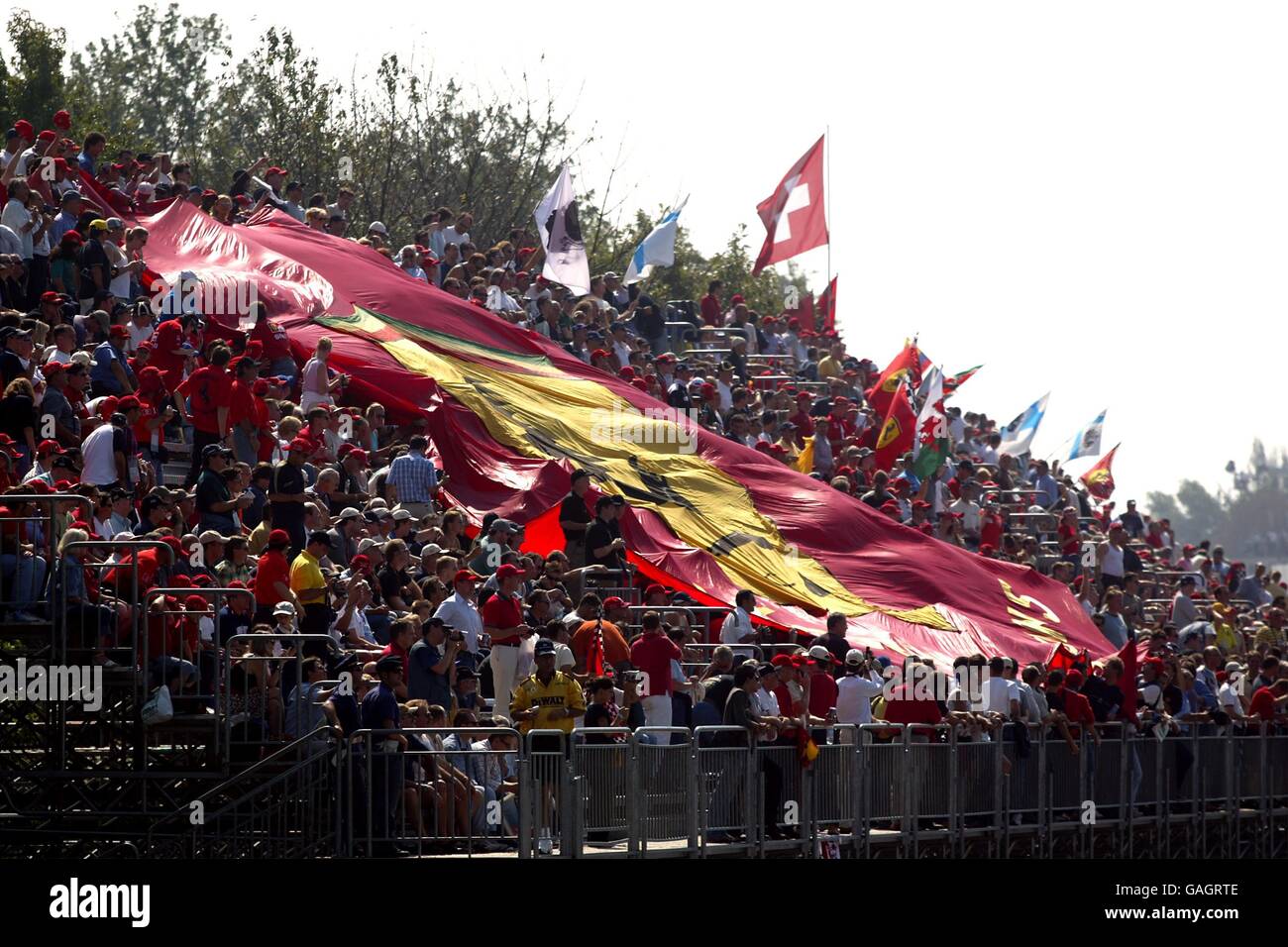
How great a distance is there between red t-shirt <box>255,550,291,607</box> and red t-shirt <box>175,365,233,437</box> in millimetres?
4337

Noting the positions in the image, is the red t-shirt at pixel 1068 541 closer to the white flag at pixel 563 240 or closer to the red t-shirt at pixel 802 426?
the red t-shirt at pixel 802 426

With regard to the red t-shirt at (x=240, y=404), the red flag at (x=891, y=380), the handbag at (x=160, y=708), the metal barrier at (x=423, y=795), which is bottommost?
the metal barrier at (x=423, y=795)

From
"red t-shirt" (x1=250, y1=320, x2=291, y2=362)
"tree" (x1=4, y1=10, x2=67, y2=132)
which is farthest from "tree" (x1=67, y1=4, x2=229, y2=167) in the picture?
"red t-shirt" (x1=250, y1=320, x2=291, y2=362)

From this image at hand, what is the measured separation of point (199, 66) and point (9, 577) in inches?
2418

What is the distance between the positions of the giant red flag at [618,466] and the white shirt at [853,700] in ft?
12.1

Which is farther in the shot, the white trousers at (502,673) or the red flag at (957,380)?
the red flag at (957,380)

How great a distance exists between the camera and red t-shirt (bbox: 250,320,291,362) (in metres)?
25.0

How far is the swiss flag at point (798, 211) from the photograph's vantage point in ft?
128

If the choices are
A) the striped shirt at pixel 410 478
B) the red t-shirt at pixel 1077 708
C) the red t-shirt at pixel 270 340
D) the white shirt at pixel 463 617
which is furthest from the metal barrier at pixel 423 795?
A: the red t-shirt at pixel 270 340

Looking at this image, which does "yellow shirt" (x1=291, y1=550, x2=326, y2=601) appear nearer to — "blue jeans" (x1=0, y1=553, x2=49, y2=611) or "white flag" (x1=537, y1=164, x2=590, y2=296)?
"blue jeans" (x1=0, y1=553, x2=49, y2=611)

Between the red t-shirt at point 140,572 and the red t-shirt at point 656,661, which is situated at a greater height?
the red t-shirt at point 140,572
